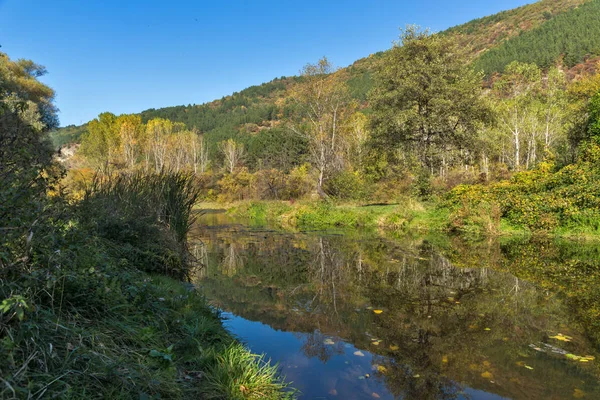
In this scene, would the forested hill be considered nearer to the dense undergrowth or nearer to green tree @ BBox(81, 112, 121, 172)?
green tree @ BBox(81, 112, 121, 172)

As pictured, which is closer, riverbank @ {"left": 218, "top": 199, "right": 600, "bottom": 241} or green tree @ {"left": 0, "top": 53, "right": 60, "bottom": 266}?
green tree @ {"left": 0, "top": 53, "right": 60, "bottom": 266}

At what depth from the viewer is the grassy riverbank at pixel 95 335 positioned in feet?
6.81

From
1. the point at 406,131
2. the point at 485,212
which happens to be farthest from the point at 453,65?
the point at 485,212

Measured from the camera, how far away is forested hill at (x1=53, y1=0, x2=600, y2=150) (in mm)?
66513

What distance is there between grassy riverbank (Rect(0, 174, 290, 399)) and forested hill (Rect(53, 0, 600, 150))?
30852mm

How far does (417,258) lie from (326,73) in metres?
20.6

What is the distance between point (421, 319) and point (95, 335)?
4.42 metres

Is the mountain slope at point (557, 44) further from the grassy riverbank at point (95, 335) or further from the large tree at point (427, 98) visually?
the grassy riverbank at point (95, 335)

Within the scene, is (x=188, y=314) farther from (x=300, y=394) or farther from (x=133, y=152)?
(x=133, y=152)

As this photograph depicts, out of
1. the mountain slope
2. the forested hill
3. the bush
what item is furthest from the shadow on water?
the mountain slope

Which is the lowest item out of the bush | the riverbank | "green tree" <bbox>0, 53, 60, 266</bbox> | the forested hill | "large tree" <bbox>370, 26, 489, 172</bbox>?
the riverbank

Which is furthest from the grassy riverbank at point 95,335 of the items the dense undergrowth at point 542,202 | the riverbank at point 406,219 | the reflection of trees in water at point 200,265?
the dense undergrowth at point 542,202

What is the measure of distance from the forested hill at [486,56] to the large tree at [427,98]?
442 inches

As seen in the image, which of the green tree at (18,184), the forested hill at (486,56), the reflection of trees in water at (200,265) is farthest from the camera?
the forested hill at (486,56)
